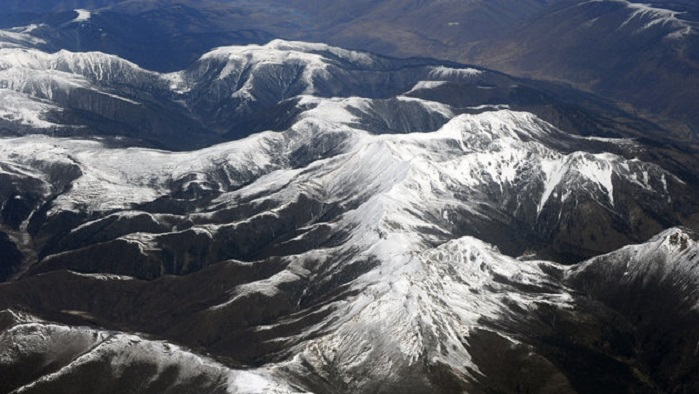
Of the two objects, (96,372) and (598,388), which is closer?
(96,372)

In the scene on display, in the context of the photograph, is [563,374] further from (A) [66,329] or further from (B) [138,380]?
(A) [66,329]

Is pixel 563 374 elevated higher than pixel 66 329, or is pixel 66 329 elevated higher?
pixel 66 329

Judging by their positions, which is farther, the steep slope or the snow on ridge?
the snow on ridge

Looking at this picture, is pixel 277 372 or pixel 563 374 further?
pixel 563 374

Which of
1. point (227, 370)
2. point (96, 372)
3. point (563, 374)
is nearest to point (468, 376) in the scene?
point (563, 374)

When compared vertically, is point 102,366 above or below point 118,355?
below

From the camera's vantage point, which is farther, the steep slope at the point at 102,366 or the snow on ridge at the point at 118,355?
the snow on ridge at the point at 118,355

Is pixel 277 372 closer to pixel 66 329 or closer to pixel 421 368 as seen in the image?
pixel 421 368

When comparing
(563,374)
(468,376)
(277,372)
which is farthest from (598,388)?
(277,372)

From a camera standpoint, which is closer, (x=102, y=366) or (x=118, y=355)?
(x=102, y=366)
